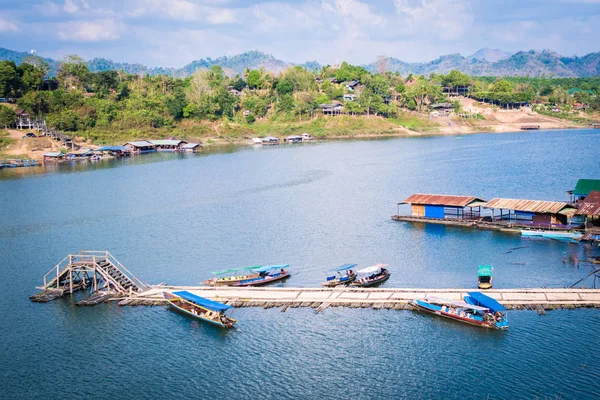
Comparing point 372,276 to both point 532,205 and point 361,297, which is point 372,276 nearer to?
point 361,297

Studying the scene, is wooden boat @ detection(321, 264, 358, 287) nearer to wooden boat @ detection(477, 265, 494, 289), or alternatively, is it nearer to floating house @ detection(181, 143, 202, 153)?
wooden boat @ detection(477, 265, 494, 289)

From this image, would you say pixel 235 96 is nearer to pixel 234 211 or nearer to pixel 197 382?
pixel 234 211

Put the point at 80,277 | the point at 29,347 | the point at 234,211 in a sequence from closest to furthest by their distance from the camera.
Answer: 1. the point at 29,347
2. the point at 80,277
3. the point at 234,211

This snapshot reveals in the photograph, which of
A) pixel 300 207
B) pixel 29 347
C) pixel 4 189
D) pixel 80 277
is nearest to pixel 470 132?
pixel 300 207

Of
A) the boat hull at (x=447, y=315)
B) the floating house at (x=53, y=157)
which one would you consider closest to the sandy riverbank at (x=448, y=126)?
the floating house at (x=53, y=157)

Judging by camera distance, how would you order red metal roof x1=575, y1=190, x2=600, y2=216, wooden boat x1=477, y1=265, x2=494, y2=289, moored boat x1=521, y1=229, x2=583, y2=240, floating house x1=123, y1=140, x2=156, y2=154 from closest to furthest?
wooden boat x1=477, y1=265, x2=494, y2=289 → red metal roof x1=575, y1=190, x2=600, y2=216 → moored boat x1=521, y1=229, x2=583, y2=240 → floating house x1=123, y1=140, x2=156, y2=154

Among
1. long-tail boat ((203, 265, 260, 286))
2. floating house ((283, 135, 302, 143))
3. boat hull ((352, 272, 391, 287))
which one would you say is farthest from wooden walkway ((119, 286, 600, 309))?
floating house ((283, 135, 302, 143))
